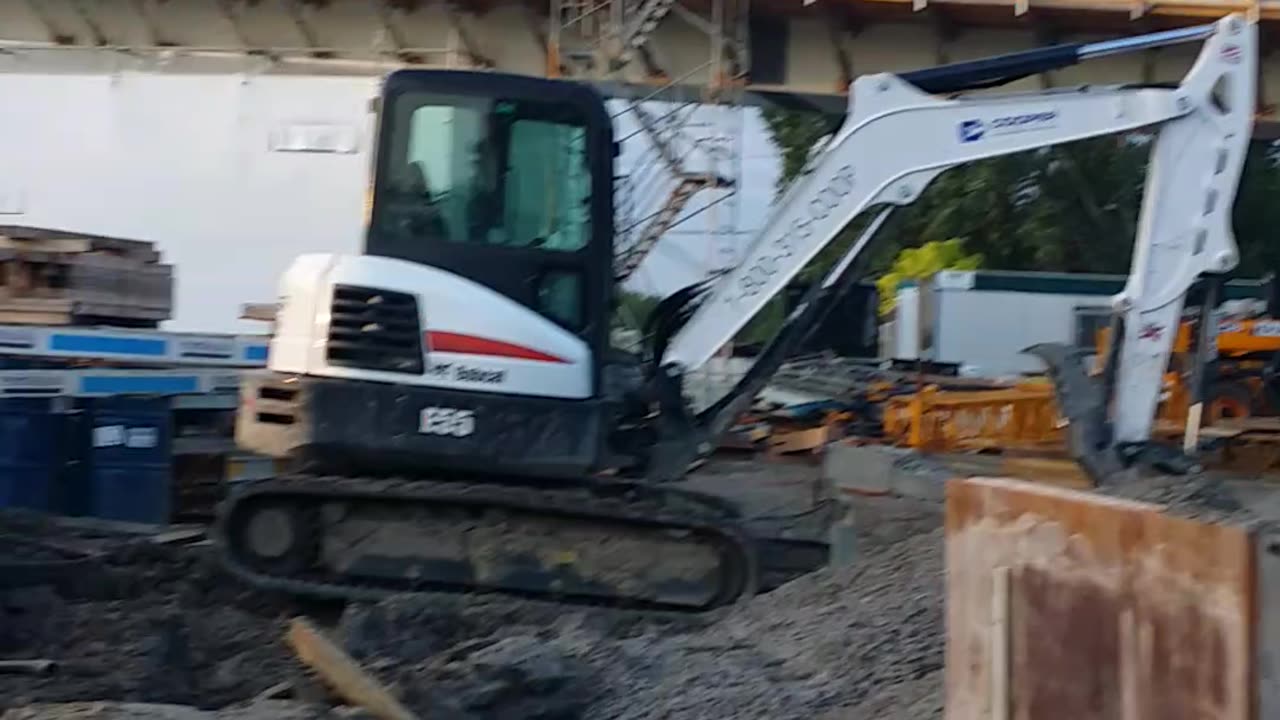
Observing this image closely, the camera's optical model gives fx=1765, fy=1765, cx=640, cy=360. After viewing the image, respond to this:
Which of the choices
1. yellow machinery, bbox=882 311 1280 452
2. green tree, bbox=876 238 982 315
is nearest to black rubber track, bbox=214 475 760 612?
yellow machinery, bbox=882 311 1280 452

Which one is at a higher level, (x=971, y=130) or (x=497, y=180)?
(x=971, y=130)

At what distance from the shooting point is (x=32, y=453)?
1159 centimetres

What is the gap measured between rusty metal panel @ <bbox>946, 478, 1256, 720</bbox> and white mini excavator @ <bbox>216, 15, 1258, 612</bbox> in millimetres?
3975

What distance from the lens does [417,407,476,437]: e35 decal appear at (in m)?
9.27

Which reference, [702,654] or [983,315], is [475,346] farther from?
[983,315]

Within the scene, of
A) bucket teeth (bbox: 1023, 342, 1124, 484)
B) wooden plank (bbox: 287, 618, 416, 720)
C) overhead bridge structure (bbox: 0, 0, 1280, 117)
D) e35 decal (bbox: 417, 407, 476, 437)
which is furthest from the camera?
overhead bridge structure (bbox: 0, 0, 1280, 117)

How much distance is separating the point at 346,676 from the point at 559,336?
105 inches

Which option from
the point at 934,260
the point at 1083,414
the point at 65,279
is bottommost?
the point at 1083,414

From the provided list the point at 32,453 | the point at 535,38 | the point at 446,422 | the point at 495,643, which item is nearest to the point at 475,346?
the point at 446,422

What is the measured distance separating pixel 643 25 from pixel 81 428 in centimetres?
795

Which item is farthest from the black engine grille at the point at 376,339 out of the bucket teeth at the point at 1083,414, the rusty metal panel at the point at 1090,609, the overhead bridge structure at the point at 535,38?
the overhead bridge structure at the point at 535,38

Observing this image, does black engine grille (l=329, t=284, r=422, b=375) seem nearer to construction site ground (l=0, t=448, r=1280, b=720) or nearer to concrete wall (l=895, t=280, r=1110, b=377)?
construction site ground (l=0, t=448, r=1280, b=720)

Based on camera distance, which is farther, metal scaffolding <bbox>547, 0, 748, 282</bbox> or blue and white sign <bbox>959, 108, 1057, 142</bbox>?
metal scaffolding <bbox>547, 0, 748, 282</bbox>

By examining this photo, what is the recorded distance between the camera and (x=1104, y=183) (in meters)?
31.9
